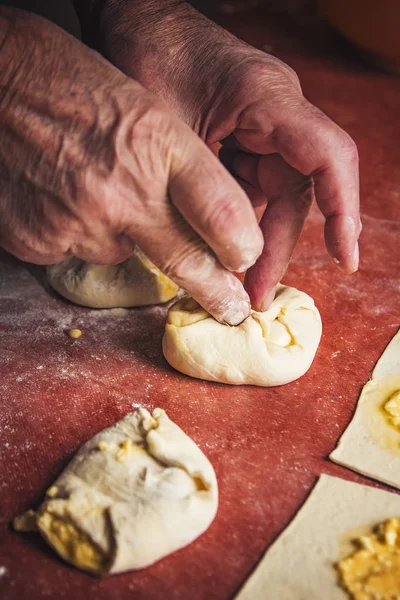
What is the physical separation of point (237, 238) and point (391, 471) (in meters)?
0.72

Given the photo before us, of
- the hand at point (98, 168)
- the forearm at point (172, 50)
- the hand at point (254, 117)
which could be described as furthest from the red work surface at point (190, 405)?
the forearm at point (172, 50)

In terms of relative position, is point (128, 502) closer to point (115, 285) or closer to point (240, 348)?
point (240, 348)

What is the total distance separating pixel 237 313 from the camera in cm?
185

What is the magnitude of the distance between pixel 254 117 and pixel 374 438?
3.20 ft

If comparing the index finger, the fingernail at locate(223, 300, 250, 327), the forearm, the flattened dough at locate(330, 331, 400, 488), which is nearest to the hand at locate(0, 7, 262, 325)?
the fingernail at locate(223, 300, 250, 327)

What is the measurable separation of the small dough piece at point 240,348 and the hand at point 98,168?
0.31 metres

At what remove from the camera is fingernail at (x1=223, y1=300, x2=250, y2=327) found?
1834mm

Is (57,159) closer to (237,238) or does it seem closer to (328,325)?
(237,238)

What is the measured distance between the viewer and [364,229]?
8.65ft

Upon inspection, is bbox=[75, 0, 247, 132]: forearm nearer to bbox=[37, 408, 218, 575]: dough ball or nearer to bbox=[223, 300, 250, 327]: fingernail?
bbox=[223, 300, 250, 327]: fingernail

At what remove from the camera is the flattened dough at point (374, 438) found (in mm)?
1635

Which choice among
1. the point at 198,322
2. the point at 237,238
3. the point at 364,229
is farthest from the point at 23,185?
the point at 364,229

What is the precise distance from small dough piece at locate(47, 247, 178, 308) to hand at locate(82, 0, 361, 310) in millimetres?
377

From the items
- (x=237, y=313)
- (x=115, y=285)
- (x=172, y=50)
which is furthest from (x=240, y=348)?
(x=172, y=50)
